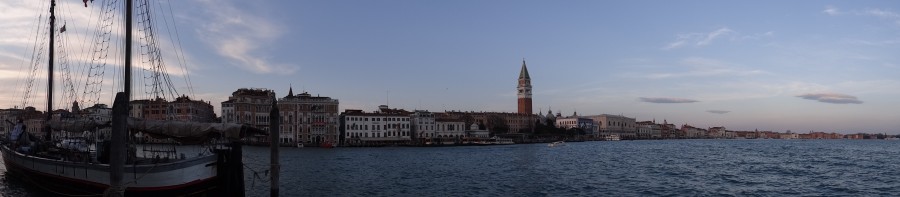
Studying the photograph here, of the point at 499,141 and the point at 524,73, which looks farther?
the point at 524,73

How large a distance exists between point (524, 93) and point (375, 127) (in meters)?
73.8

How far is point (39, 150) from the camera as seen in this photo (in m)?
31.7

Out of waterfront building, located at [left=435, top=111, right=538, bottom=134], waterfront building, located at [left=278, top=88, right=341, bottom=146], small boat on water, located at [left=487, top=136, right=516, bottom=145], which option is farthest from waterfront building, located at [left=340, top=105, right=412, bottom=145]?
waterfront building, located at [left=435, top=111, right=538, bottom=134]

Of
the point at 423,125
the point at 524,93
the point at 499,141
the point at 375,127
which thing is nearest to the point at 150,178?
the point at 375,127

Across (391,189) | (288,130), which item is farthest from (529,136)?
(391,189)

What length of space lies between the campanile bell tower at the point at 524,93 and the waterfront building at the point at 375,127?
66005 millimetres

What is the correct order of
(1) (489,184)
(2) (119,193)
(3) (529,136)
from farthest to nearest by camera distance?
(3) (529,136) < (1) (489,184) < (2) (119,193)

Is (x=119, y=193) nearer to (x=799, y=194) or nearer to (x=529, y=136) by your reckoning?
(x=799, y=194)

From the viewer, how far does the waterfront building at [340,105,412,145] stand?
11158 centimetres

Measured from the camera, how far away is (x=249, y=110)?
343 feet

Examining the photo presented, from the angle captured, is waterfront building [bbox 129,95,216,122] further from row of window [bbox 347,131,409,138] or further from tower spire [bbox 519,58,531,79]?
tower spire [bbox 519,58,531,79]

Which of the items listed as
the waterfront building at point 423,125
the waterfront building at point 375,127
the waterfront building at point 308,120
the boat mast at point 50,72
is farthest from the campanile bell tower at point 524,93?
the boat mast at point 50,72

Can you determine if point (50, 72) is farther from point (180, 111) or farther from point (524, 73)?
point (524, 73)

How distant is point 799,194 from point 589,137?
161 m
